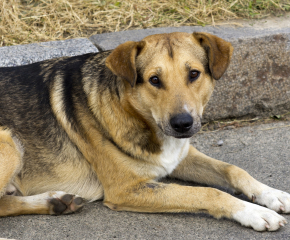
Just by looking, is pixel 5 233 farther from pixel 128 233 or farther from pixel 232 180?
pixel 232 180

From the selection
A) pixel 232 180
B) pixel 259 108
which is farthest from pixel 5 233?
pixel 259 108

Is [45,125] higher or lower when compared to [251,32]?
lower

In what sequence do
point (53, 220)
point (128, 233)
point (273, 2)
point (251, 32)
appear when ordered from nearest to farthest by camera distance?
1. point (128, 233)
2. point (53, 220)
3. point (251, 32)
4. point (273, 2)

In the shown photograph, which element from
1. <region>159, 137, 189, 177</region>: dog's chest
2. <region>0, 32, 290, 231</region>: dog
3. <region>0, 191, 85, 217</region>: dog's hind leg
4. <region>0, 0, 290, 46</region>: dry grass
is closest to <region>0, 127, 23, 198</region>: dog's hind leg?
<region>0, 32, 290, 231</region>: dog

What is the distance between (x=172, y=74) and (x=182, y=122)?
1.38 ft

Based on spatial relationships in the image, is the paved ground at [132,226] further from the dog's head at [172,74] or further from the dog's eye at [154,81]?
the dog's eye at [154,81]

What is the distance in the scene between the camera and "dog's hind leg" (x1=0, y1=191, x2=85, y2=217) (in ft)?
11.5

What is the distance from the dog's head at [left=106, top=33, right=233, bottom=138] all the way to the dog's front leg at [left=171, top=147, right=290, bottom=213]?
2.44ft

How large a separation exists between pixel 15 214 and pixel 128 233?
3.48ft

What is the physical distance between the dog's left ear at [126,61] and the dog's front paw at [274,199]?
4.88ft

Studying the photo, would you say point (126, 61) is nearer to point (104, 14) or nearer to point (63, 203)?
point (63, 203)

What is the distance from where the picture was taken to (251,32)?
5199 millimetres

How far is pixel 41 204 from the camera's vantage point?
11.6ft

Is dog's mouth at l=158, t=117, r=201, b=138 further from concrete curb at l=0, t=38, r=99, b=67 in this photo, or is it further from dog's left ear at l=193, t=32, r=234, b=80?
concrete curb at l=0, t=38, r=99, b=67
